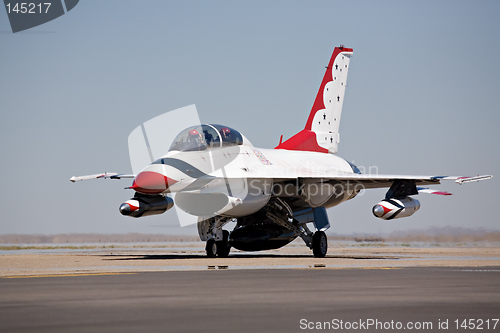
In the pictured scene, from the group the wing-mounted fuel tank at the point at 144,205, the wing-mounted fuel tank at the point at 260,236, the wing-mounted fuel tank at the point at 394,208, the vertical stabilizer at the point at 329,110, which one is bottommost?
the wing-mounted fuel tank at the point at 260,236

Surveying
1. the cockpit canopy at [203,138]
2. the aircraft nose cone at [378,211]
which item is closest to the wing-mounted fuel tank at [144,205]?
the cockpit canopy at [203,138]

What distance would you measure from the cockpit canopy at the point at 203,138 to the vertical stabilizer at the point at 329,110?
6365 mm

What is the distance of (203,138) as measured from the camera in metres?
20.6

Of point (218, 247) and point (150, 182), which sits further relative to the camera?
point (218, 247)

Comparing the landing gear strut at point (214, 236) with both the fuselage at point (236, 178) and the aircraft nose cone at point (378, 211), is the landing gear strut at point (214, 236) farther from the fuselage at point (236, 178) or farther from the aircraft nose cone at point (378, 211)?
the aircraft nose cone at point (378, 211)

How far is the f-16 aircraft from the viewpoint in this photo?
20.0 metres

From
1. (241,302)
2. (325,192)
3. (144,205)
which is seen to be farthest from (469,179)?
(241,302)

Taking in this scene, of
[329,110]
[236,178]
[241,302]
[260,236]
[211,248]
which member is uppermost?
[241,302]

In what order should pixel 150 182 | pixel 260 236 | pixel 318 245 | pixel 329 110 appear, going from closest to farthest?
1. pixel 150 182
2. pixel 318 245
3. pixel 260 236
4. pixel 329 110

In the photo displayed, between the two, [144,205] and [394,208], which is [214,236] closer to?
[144,205]

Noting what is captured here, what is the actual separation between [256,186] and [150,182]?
14.8 feet

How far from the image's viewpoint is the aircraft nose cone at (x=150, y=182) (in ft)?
60.6

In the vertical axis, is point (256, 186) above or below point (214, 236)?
above

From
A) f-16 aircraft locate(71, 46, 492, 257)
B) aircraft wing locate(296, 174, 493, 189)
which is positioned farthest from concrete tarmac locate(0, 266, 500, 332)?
aircraft wing locate(296, 174, 493, 189)
